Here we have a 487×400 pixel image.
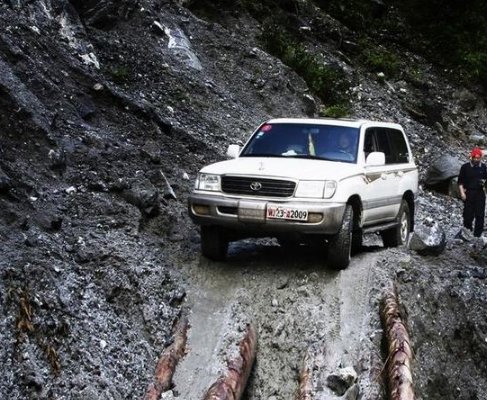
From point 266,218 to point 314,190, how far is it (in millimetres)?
641

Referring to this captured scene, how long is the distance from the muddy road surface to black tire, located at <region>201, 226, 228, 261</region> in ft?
0.47

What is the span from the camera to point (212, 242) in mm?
9078

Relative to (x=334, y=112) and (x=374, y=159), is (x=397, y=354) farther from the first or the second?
(x=334, y=112)

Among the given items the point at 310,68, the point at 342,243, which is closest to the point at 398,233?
the point at 342,243

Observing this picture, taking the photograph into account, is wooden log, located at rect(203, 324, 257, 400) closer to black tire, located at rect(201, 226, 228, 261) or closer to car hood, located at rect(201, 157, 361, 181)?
black tire, located at rect(201, 226, 228, 261)

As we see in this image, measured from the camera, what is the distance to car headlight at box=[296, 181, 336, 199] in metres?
8.27

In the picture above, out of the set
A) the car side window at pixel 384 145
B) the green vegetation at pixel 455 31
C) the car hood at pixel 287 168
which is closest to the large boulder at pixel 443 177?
the car side window at pixel 384 145

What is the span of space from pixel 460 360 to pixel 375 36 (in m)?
17.9

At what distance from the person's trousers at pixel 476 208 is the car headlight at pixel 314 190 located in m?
5.52

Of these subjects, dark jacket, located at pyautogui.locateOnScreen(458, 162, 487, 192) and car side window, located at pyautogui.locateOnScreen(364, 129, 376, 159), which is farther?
dark jacket, located at pyautogui.locateOnScreen(458, 162, 487, 192)

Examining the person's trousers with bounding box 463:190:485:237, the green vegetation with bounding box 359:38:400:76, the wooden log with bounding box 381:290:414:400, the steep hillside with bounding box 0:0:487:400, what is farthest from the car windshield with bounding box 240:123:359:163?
the green vegetation with bounding box 359:38:400:76

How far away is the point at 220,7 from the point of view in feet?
69.1

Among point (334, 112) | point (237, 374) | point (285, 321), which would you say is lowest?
point (334, 112)

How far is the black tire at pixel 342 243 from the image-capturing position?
27.8 feet
